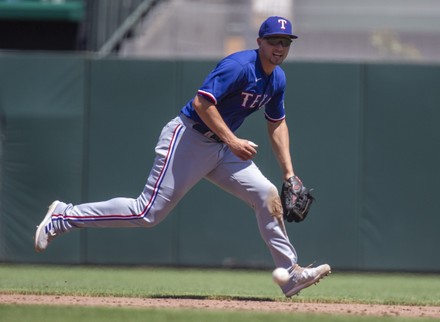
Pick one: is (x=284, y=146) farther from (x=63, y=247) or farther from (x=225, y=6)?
(x=225, y=6)

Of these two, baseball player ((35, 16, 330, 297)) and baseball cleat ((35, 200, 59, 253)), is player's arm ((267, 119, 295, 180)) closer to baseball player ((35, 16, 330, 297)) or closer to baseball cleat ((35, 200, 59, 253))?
baseball player ((35, 16, 330, 297))

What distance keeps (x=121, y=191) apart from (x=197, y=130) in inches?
163

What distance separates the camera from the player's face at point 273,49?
616cm

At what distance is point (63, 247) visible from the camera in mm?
10398

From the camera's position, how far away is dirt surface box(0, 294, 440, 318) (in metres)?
5.86

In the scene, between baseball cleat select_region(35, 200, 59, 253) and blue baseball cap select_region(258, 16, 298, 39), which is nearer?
blue baseball cap select_region(258, 16, 298, 39)

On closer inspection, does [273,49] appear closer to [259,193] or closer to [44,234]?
[259,193]

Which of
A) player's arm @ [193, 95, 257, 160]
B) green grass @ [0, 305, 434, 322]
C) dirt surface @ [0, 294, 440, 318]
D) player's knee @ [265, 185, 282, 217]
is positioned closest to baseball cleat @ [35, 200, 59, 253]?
A: dirt surface @ [0, 294, 440, 318]

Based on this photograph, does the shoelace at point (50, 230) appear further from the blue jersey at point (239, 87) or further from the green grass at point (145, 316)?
the blue jersey at point (239, 87)

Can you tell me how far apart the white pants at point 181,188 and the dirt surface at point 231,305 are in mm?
401

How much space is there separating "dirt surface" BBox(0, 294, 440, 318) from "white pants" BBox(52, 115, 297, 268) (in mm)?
401

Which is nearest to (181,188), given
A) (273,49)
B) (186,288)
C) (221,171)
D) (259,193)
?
(221,171)

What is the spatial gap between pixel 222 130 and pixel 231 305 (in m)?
1.08

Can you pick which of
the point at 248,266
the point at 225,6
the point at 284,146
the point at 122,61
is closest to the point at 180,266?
the point at 248,266
